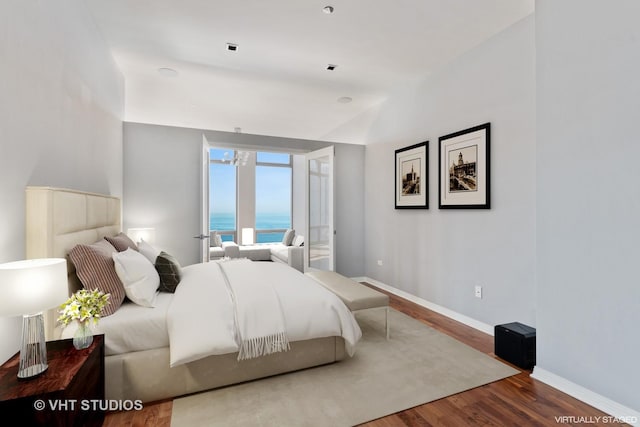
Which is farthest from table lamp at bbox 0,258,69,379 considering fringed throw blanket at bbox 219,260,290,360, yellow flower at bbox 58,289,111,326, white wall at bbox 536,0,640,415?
white wall at bbox 536,0,640,415

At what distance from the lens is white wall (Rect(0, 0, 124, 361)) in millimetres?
1594

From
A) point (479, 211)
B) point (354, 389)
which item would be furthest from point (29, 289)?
point (479, 211)

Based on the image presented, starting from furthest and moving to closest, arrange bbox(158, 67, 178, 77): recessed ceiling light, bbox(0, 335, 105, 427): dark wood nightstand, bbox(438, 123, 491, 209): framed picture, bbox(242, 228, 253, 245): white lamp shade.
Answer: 1. bbox(242, 228, 253, 245): white lamp shade
2. bbox(158, 67, 178, 77): recessed ceiling light
3. bbox(438, 123, 491, 209): framed picture
4. bbox(0, 335, 105, 427): dark wood nightstand

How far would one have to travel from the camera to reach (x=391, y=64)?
3.61m

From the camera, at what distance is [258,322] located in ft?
7.00

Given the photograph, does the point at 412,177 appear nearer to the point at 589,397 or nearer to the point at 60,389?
the point at 589,397

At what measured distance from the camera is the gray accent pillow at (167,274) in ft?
8.21

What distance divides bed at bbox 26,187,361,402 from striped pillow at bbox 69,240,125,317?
6 centimetres

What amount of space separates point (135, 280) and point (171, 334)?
0.50 m

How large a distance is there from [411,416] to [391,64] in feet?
11.2

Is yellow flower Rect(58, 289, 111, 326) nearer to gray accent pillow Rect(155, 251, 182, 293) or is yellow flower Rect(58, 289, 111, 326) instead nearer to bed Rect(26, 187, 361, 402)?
bed Rect(26, 187, 361, 402)

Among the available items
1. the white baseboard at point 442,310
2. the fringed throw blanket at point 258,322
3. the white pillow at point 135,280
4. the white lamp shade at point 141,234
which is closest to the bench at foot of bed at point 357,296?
the fringed throw blanket at point 258,322

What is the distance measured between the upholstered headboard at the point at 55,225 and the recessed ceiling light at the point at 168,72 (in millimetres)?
1883

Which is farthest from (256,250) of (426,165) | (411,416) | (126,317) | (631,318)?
(631,318)
